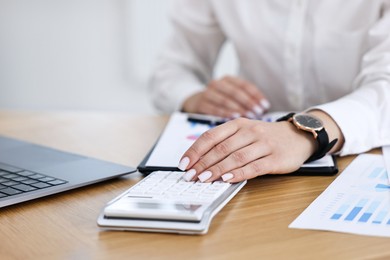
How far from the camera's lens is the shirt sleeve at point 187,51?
151 cm

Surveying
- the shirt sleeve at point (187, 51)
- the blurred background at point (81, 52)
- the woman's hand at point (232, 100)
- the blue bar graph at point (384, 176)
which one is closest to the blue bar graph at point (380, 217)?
the blue bar graph at point (384, 176)

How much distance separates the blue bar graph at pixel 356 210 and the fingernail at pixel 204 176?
160mm

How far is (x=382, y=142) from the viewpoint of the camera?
3.20 feet

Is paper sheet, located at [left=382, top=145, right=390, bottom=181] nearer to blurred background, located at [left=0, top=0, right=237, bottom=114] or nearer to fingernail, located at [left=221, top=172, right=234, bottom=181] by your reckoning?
fingernail, located at [left=221, top=172, right=234, bottom=181]

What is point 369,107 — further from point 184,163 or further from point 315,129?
point 184,163

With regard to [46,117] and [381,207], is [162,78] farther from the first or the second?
[381,207]

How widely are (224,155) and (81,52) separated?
2078mm

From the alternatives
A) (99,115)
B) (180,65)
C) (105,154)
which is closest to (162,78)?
(180,65)

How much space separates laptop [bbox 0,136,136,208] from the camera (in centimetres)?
76

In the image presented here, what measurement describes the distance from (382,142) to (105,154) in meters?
0.40

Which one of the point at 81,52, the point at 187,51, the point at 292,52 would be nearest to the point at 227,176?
the point at 292,52

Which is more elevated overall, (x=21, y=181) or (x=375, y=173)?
(x=21, y=181)

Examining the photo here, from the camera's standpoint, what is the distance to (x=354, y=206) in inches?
28.0

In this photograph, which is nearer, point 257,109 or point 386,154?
point 386,154
